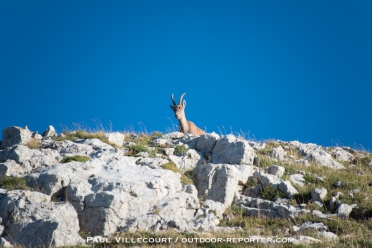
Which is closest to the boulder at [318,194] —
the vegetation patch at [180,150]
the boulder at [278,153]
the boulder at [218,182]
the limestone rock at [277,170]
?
the limestone rock at [277,170]

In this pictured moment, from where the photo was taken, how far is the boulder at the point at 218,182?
15.4 m

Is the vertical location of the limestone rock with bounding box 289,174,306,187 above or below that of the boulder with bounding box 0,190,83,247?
above

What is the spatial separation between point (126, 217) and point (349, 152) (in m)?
15.9

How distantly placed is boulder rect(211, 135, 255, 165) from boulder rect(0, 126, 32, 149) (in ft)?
26.2

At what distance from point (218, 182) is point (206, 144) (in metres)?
3.94

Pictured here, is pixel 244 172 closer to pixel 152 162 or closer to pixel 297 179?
pixel 297 179

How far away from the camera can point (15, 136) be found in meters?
17.5

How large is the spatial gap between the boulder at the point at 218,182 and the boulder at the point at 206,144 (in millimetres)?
3046

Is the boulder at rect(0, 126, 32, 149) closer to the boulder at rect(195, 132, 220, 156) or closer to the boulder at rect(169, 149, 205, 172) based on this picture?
the boulder at rect(169, 149, 205, 172)

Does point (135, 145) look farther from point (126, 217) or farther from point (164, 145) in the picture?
point (126, 217)

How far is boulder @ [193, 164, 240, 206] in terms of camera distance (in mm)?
15391

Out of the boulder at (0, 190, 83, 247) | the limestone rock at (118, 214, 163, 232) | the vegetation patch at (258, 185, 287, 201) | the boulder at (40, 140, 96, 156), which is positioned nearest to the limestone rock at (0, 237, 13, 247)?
the boulder at (0, 190, 83, 247)

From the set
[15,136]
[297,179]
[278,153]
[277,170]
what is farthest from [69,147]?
[278,153]

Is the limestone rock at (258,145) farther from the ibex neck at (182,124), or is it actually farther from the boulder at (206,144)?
the ibex neck at (182,124)
